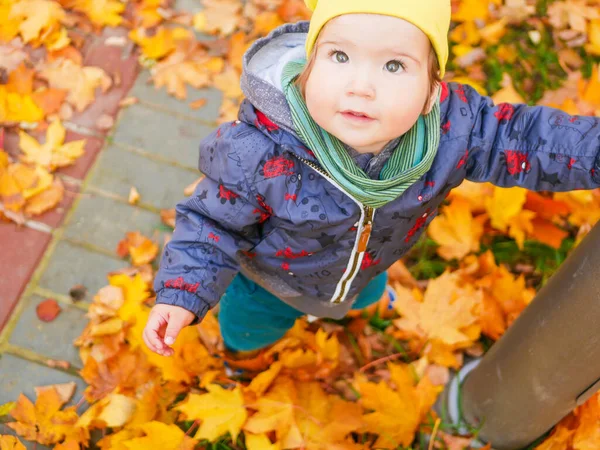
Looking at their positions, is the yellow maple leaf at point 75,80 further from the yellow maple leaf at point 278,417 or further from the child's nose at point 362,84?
A: the child's nose at point 362,84

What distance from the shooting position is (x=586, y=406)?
1.90m

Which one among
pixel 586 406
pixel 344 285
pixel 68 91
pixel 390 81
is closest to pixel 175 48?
pixel 68 91

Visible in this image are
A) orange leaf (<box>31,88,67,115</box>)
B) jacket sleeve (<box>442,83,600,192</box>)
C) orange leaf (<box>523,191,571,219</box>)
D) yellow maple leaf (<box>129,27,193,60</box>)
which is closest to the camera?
jacket sleeve (<box>442,83,600,192</box>)

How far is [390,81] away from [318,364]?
1.17 meters

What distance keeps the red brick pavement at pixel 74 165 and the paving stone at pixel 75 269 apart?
0.21 ft

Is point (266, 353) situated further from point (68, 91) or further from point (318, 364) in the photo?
point (68, 91)

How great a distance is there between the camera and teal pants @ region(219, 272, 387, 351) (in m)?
1.96

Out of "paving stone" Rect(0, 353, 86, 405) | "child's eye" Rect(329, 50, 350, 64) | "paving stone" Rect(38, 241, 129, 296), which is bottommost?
"paving stone" Rect(0, 353, 86, 405)

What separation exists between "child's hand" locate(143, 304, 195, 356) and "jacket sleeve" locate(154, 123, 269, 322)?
0.02 meters

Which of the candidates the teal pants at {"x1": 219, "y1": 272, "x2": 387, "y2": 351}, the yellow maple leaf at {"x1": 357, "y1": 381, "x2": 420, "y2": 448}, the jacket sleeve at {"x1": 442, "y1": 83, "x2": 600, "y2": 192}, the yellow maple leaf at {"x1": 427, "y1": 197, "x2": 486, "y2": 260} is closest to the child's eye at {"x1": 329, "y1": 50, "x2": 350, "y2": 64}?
the jacket sleeve at {"x1": 442, "y1": 83, "x2": 600, "y2": 192}

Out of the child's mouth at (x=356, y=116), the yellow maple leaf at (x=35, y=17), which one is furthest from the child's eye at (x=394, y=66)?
the yellow maple leaf at (x=35, y=17)

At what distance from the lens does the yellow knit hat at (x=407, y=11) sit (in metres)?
1.23

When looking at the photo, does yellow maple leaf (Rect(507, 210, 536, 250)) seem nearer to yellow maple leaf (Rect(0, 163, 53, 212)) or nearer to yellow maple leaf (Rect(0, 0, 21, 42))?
yellow maple leaf (Rect(0, 163, 53, 212))

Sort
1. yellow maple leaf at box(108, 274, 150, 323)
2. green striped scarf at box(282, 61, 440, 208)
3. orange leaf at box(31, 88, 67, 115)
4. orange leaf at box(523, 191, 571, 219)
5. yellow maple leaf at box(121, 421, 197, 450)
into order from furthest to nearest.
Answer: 1. orange leaf at box(31, 88, 67, 115)
2. orange leaf at box(523, 191, 571, 219)
3. yellow maple leaf at box(108, 274, 150, 323)
4. yellow maple leaf at box(121, 421, 197, 450)
5. green striped scarf at box(282, 61, 440, 208)
